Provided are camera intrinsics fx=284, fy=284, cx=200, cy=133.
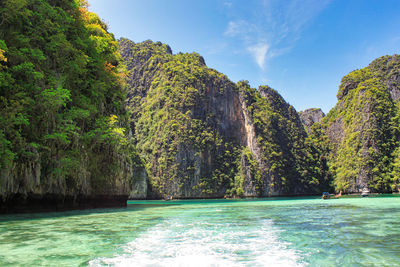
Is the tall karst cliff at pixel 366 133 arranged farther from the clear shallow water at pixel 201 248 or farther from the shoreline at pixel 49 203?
the clear shallow water at pixel 201 248

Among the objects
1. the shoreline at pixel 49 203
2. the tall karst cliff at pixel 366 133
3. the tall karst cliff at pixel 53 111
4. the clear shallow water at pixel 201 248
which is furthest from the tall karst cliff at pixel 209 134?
the clear shallow water at pixel 201 248

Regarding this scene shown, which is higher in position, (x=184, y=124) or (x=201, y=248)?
(x=184, y=124)

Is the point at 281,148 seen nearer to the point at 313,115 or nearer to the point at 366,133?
the point at 366,133

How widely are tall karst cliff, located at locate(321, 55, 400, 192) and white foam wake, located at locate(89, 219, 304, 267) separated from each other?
78775 mm

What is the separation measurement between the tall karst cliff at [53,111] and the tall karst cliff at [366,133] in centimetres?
7526

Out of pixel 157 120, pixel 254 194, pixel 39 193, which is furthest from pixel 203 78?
pixel 39 193

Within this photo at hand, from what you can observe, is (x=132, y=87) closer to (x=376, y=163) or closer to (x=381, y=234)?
(x=376, y=163)

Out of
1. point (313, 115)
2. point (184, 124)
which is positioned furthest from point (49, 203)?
point (313, 115)

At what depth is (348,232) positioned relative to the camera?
8.29m

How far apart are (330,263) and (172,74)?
104536 millimetres

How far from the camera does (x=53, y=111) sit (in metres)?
15.5

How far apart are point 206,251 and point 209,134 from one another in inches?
3575

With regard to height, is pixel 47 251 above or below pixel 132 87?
below

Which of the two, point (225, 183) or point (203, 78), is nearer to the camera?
point (225, 183)
